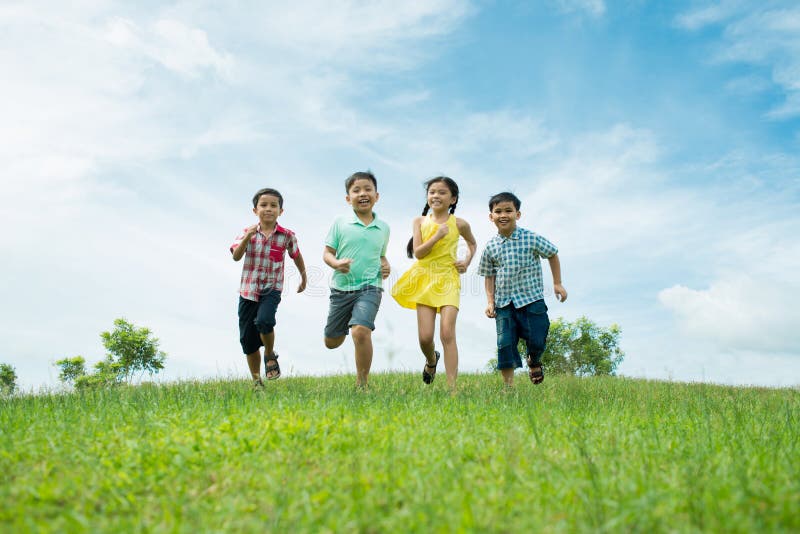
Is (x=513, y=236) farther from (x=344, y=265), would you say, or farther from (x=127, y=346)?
(x=127, y=346)

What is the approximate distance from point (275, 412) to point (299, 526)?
1985 mm

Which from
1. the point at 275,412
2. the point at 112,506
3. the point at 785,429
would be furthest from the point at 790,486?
the point at 112,506

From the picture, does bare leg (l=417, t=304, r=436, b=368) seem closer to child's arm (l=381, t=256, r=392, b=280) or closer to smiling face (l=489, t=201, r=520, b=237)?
child's arm (l=381, t=256, r=392, b=280)

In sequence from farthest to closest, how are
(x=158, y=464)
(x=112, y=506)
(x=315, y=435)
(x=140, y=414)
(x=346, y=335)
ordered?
(x=346, y=335) < (x=140, y=414) < (x=315, y=435) < (x=158, y=464) < (x=112, y=506)

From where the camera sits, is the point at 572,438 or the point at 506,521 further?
the point at 572,438

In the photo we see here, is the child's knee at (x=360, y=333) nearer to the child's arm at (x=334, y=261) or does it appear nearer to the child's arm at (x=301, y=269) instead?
the child's arm at (x=334, y=261)

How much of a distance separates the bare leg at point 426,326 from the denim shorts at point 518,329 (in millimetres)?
953

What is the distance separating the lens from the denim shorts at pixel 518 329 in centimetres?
805

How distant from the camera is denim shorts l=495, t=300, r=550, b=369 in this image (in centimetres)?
805

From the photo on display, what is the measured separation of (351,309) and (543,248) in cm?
268

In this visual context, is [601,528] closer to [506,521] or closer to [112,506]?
[506,521]

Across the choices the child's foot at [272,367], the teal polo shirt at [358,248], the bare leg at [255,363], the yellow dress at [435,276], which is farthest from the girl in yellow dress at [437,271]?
the bare leg at [255,363]

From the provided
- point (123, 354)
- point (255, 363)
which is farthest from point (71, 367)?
point (255, 363)

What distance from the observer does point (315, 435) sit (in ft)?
14.2
